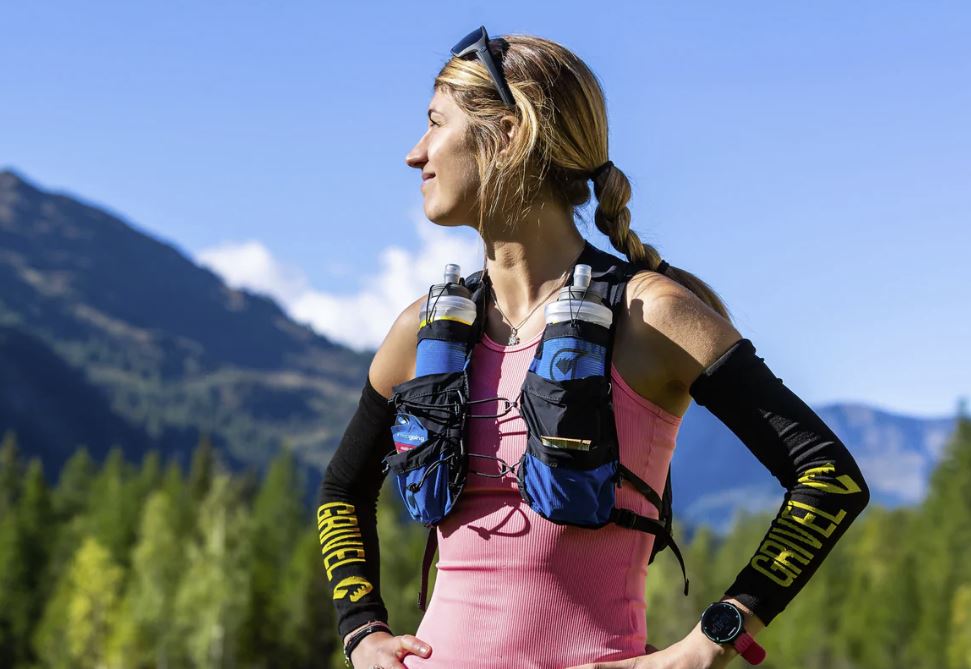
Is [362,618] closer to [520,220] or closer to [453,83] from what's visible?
[520,220]

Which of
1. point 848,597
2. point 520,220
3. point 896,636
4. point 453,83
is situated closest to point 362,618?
point 520,220

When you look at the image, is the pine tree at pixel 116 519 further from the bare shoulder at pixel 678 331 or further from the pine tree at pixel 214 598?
the bare shoulder at pixel 678 331

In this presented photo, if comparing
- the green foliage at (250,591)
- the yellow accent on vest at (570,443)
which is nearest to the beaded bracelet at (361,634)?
the yellow accent on vest at (570,443)

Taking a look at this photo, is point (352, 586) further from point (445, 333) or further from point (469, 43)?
point (469, 43)

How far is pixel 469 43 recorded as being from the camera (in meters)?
3.88

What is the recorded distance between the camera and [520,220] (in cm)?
382

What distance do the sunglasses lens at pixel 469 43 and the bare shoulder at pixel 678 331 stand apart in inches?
36.2

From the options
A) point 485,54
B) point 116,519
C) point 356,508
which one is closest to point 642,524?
point 356,508

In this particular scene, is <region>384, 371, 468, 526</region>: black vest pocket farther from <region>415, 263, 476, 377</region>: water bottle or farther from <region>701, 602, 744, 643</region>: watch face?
<region>701, 602, 744, 643</region>: watch face

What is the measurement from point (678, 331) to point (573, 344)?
0.30 m

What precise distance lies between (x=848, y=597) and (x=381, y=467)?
75.2m

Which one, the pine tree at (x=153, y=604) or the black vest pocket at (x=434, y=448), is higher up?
the black vest pocket at (x=434, y=448)

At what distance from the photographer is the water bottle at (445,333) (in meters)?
3.69

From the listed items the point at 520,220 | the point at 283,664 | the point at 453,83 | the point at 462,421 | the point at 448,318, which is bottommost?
the point at 283,664
